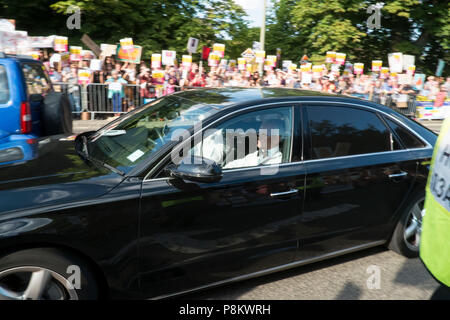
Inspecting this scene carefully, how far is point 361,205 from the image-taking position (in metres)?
3.37

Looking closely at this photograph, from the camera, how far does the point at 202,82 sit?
13.5 metres

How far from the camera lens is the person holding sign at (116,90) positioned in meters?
12.1

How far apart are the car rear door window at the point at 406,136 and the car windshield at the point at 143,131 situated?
1751 millimetres

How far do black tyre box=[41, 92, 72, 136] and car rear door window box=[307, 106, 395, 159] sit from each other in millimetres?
3689

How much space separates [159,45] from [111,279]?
18131mm

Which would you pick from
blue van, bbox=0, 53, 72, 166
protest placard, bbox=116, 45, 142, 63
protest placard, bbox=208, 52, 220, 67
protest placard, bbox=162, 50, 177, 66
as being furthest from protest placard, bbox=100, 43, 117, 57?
blue van, bbox=0, 53, 72, 166

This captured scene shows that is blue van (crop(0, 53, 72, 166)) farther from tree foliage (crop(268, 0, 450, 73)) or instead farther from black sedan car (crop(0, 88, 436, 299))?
tree foliage (crop(268, 0, 450, 73))

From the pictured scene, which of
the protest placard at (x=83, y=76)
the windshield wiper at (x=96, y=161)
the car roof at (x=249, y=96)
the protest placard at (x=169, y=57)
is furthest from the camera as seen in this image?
the protest placard at (x=169, y=57)

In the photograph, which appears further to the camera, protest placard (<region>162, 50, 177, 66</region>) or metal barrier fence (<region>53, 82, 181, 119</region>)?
protest placard (<region>162, 50, 177, 66</region>)

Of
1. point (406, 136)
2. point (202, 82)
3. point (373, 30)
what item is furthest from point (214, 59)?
point (373, 30)

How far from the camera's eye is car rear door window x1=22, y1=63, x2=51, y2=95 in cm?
542

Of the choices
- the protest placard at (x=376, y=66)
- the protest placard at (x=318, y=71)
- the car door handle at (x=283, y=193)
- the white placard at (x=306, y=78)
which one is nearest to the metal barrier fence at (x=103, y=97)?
the white placard at (x=306, y=78)

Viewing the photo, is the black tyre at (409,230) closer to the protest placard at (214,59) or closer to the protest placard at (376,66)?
the protest placard at (214,59)
